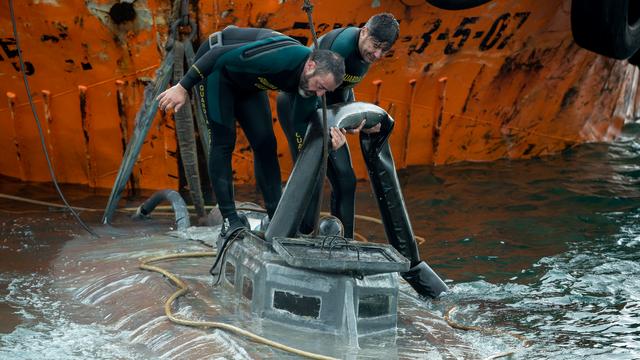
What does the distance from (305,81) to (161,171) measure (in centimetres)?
393

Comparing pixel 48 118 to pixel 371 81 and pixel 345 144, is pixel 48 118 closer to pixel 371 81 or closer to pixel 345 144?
pixel 371 81

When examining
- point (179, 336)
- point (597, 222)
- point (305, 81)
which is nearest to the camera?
point (179, 336)

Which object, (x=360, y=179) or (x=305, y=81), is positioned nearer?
(x=305, y=81)

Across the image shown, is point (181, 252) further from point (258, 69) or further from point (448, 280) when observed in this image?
point (448, 280)

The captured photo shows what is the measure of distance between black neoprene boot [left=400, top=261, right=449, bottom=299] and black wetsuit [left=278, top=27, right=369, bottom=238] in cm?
49

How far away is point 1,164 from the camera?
9.02 m

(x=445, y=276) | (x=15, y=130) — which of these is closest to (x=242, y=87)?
(x=445, y=276)

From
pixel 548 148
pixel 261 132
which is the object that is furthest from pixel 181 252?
pixel 548 148

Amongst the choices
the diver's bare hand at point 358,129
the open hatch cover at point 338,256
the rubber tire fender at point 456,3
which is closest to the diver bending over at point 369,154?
the diver's bare hand at point 358,129

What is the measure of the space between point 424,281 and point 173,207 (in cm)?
248

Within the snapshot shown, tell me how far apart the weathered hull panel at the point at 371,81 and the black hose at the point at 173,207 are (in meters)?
1.13

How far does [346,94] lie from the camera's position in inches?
247

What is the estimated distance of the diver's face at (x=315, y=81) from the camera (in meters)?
5.21

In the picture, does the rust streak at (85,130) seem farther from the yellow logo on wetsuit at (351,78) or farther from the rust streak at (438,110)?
the rust streak at (438,110)
